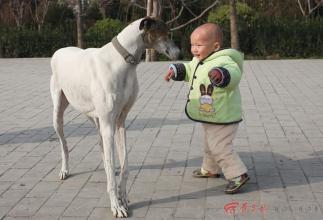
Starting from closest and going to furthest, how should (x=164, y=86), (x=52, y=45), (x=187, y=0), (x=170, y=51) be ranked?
(x=170, y=51) < (x=164, y=86) < (x=52, y=45) < (x=187, y=0)

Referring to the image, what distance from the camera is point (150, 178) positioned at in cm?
511

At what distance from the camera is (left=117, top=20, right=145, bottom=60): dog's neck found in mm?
3969

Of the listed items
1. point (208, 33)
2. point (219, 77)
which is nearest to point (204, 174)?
point (219, 77)

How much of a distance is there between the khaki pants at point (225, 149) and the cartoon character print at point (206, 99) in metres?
0.18

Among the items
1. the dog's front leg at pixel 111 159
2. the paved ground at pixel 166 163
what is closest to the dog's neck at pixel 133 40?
the dog's front leg at pixel 111 159

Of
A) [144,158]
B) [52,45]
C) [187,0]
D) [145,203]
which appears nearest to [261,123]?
[144,158]

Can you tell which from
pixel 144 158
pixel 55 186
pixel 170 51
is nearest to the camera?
pixel 170 51

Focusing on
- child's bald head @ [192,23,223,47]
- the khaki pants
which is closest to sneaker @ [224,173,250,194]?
the khaki pants

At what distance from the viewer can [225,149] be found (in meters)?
4.68

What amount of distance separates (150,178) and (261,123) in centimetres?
287

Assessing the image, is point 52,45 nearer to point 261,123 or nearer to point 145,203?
point 261,123

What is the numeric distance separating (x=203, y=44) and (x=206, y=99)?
1.62ft

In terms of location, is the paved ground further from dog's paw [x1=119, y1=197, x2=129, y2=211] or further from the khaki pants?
the khaki pants

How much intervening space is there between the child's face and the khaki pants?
68 centimetres
